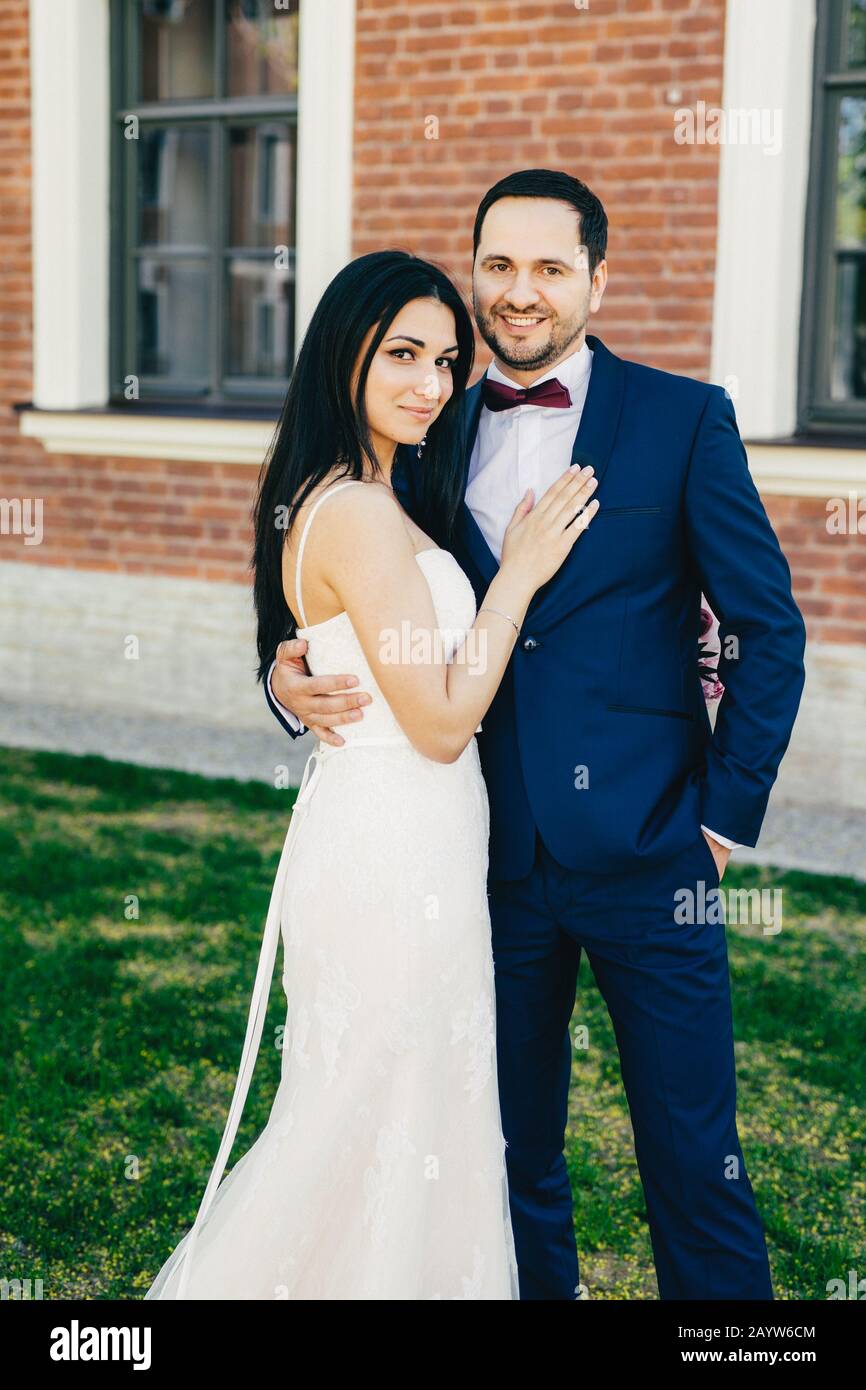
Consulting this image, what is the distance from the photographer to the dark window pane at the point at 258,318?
820cm

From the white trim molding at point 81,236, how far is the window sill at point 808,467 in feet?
7.82

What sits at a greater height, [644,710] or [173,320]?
[173,320]

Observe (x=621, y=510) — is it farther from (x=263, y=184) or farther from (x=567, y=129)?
(x=263, y=184)

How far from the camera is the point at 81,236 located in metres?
8.22

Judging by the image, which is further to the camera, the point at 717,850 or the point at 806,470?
the point at 806,470

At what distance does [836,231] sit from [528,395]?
4.58 m

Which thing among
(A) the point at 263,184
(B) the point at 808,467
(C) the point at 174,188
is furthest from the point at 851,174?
(C) the point at 174,188

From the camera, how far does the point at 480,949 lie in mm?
2623

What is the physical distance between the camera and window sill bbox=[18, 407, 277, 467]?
768 centimetres

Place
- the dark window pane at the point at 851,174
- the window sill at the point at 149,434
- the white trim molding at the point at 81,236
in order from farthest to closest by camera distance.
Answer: the window sill at the point at 149,434
the white trim molding at the point at 81,236
the dark window pane at the point at 851,174

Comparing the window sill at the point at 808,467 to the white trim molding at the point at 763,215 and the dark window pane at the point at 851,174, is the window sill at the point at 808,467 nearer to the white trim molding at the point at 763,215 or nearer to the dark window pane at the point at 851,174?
the white trim molding at the point at 763,215

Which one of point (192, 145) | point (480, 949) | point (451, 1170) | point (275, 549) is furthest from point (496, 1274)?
point (192, 145)

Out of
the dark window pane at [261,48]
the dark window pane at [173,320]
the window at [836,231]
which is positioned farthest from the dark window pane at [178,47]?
the window at [836,231]
